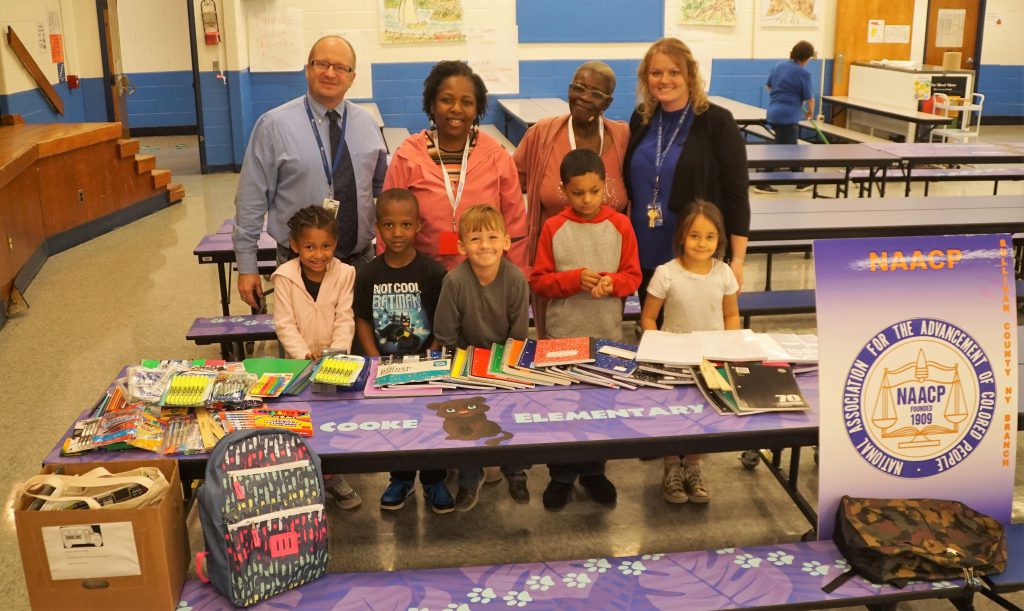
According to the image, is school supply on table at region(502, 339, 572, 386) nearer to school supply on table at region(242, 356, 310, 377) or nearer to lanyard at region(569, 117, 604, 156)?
school supply on table at region(242, 356, 310, 377)

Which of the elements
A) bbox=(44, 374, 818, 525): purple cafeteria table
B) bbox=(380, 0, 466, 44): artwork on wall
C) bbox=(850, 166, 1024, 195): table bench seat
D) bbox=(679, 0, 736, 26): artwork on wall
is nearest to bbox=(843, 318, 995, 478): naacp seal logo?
bbox=(44, 374, 818, 525): purple cafeteria table

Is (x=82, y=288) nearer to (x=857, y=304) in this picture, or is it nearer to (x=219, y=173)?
(x=219, y=173)

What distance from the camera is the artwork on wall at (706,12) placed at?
36.0 feet

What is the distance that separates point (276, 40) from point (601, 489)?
Result: 8525mm

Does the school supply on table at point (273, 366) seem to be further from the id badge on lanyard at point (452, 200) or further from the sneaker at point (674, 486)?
the sneaker at point (674, 486)

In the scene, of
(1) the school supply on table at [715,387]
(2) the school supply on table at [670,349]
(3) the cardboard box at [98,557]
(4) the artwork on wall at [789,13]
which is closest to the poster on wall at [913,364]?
(1) the school supply on table at [715,387]

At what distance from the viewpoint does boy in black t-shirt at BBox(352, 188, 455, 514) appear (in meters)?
3.17

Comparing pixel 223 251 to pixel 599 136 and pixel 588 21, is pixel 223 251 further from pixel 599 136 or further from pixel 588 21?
pixel 588 21

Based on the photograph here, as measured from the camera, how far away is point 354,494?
10.9ft

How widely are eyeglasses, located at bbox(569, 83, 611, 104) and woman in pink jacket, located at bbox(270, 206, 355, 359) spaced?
0.96 m

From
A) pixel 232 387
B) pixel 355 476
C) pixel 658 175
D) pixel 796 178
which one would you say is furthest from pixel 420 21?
pixel 232 387

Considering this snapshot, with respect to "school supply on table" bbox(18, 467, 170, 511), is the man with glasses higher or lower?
higher

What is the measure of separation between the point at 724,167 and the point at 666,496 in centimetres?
120

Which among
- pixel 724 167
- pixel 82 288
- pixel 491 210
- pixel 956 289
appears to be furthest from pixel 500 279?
pixel 82 288
